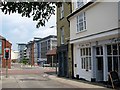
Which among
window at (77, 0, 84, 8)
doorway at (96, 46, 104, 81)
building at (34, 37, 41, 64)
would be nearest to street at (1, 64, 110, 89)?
doorway at (96, 46, 104, 81)

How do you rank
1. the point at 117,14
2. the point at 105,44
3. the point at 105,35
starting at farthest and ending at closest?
the point at 105,44 → the point at 105,35 → the point at 117,14

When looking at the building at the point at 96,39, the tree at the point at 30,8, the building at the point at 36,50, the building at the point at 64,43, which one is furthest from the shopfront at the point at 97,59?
the building at the point at 36,50

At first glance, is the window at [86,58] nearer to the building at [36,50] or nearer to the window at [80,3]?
the window at [80,3]

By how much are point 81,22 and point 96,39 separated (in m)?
4.10

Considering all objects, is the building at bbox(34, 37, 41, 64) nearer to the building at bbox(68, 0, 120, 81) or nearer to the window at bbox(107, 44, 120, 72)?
the building at bbox(68, 0, 120, 81)

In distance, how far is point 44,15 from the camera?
880 cm

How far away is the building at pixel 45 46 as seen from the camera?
122125 millimetres

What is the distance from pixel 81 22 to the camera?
27516mm

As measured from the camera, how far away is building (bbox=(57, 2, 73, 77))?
105ft

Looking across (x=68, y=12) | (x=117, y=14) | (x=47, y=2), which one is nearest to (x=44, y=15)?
(x=47, y=2)

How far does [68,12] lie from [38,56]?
105 m

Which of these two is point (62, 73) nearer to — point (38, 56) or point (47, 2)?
point (47, 2)

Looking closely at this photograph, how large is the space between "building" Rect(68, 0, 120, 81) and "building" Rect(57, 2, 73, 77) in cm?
142

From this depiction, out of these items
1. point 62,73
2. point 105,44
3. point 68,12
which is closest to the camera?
point 105,44
